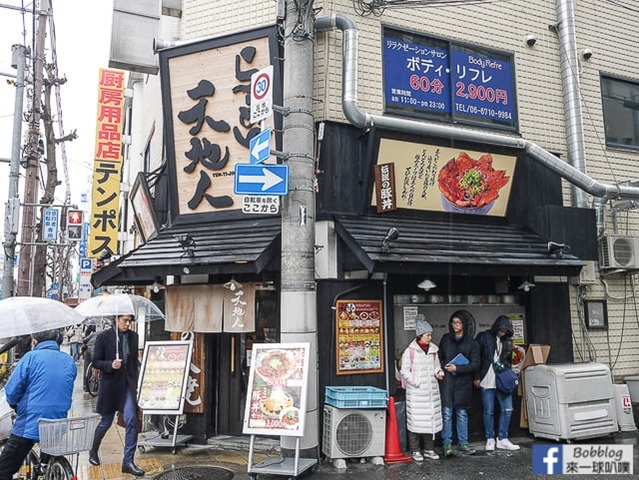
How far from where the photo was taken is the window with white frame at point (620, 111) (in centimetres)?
1083

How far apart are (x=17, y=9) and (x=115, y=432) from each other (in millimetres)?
11501

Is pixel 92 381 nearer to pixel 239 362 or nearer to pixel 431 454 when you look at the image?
pixel 239 362

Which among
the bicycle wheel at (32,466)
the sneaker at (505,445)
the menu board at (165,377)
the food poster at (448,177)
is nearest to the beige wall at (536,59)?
the food poster at (448,177)

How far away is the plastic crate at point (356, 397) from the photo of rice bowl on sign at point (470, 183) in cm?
350

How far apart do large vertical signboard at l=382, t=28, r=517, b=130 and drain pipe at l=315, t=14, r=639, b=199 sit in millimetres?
521

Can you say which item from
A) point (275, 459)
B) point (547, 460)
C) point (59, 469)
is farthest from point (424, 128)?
point (59, 469)

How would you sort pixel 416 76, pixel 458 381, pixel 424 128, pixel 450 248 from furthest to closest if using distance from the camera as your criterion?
pixel 416 76
pixel 424 128
pixel 450 248
pixel 458 381

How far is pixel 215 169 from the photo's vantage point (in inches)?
336

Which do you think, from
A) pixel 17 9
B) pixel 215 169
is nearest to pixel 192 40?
pixel 215 169

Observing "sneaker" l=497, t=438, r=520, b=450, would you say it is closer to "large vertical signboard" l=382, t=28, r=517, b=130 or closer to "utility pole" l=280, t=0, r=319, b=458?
"utility pole" l=280, t=0, r=319, b=458

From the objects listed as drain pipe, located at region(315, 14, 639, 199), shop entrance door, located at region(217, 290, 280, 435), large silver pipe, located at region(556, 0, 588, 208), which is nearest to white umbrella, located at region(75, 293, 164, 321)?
shop entrance door, located at region(217, 290, 280, 435)

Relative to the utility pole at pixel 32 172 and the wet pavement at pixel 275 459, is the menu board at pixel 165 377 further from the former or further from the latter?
the utility pole at pixel 32 172

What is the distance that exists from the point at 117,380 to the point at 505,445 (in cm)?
597

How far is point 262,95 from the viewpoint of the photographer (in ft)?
22.8
